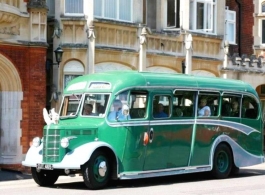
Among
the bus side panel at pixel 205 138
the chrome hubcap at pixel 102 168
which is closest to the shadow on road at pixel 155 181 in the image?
the chrome hubcap at pixel 102 168

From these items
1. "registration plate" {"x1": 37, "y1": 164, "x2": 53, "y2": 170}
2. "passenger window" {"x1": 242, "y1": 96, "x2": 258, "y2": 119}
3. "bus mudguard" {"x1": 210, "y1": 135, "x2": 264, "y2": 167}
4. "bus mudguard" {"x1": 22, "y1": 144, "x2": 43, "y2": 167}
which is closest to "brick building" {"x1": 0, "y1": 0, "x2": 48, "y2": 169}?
"bus mudguard" {"x1": 22, "y1": 144, "x2": 43, "y2": 167}

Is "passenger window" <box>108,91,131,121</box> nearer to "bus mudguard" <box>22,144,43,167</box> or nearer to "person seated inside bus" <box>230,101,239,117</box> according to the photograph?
"bus mudguard" <box>22,144,43,167</box>

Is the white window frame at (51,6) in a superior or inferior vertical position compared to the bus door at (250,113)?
superior

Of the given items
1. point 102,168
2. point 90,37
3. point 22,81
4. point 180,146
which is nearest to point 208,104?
point 180,146

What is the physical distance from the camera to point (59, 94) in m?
22.3

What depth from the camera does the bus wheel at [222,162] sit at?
19.0 metres

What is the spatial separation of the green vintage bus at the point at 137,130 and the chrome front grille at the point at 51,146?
0.02 meters

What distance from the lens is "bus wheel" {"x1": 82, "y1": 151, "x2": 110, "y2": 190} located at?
1559 centimetres

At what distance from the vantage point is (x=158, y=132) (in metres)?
17.2

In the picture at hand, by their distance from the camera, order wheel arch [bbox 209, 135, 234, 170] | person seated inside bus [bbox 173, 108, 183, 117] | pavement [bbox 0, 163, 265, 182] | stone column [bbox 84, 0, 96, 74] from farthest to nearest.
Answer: stone column [bbox 84, 0, 96, 74]
pavement [bbox 0, 163, 265, 182]
wheel arch [bbox 209, 135, 234, 170]
person seated inside bus [bbox 173, 108, 183, 117]

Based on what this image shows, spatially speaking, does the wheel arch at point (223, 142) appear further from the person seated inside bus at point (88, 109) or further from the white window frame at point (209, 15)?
the white window frame at point (209, 15)

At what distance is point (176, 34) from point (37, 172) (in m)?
10.6

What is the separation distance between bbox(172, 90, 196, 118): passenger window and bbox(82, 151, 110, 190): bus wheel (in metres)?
2.59

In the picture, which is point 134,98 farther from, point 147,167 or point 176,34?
point 176,34
